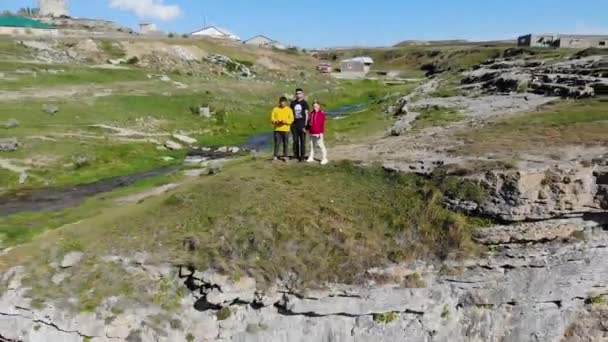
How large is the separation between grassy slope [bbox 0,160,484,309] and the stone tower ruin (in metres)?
156

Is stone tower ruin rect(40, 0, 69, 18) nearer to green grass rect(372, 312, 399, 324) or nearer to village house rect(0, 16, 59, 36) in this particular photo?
village house rect(0, 16, 59, 36)

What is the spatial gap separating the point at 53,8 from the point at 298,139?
158 m

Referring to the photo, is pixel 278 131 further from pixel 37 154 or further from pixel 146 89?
pixel 146 89

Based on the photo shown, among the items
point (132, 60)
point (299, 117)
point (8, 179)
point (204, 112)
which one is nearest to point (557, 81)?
point (299, 117)

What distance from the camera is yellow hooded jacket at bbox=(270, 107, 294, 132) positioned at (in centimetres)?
2047

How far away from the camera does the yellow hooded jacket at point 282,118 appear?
20469 mm

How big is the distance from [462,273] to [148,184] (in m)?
18.7

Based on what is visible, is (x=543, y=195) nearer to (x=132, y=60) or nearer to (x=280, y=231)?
(x=280, y=231)

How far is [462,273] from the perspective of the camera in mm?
16250

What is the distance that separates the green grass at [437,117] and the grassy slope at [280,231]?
13365 millimetres

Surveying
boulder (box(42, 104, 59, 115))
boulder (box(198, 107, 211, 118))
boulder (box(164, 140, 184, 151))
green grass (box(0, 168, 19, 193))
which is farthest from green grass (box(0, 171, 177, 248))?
boulder (box(198, 107, 211, 118))

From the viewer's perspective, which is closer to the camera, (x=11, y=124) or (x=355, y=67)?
(x=11, y=124)

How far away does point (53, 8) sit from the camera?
157 meters

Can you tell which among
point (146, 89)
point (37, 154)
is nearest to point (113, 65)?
point (146, 89)
